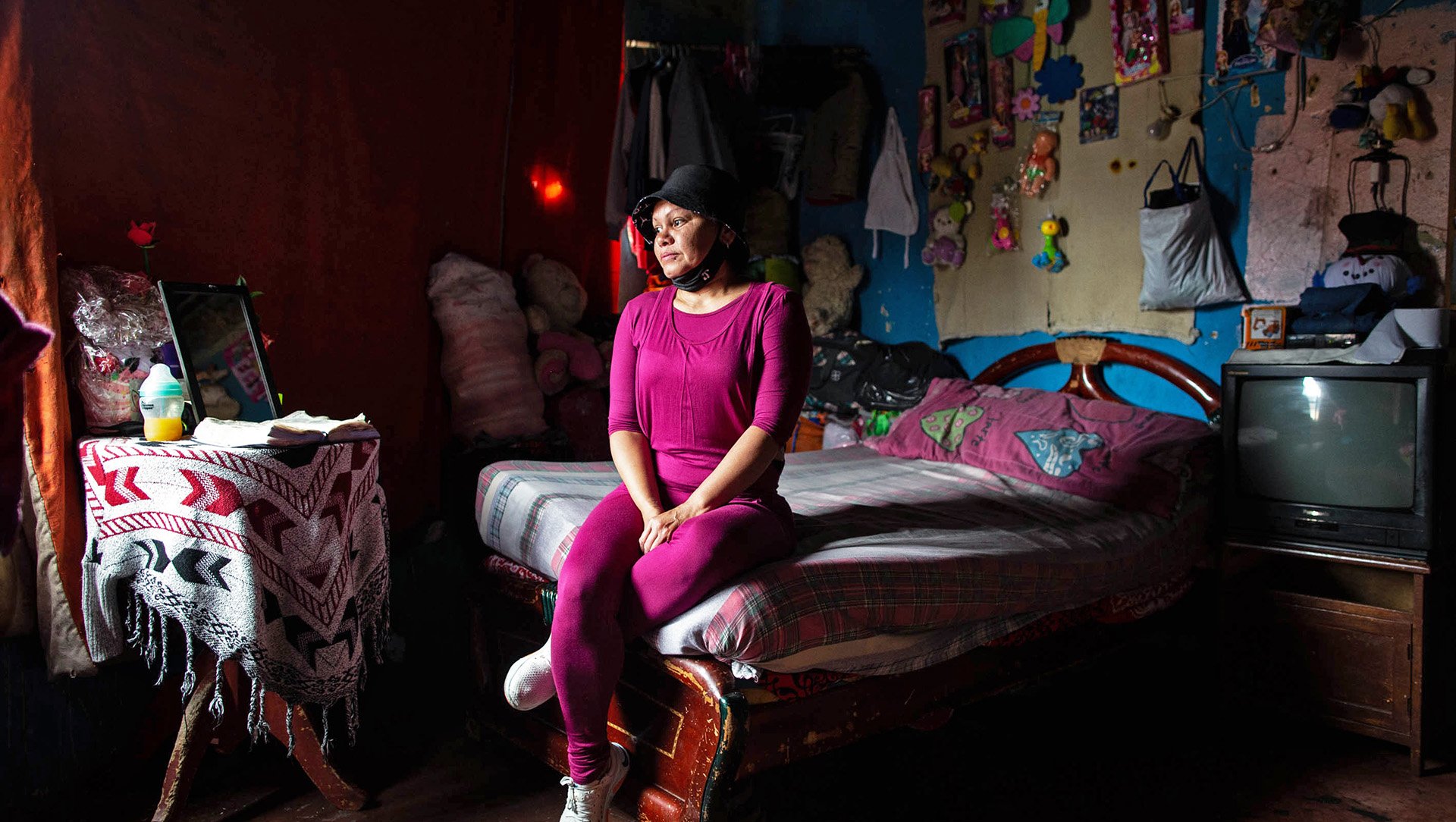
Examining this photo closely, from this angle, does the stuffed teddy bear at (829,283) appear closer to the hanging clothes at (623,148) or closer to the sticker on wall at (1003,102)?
the sticker on wall at (1003,102)

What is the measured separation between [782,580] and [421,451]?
1884mm

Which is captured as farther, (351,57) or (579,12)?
(579,12)

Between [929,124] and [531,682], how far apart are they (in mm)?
3288

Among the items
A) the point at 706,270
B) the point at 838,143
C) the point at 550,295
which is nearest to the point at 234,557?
the point at 706,270

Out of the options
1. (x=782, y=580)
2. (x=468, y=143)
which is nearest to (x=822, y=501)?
(x=782, y=580)

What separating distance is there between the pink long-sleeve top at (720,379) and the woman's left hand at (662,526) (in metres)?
0.13

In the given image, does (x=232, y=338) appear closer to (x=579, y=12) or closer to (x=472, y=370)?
(x=472, y=370)

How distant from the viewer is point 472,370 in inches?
129

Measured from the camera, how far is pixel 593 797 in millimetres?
1796

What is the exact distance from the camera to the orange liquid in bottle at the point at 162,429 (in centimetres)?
199

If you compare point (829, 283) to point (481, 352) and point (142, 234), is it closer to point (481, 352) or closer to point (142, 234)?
point (481, 352)

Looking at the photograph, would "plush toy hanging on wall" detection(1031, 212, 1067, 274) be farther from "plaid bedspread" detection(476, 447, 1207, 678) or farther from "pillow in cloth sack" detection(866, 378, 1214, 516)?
"plaid bedspread" detection(476, 447, 1207, 678)

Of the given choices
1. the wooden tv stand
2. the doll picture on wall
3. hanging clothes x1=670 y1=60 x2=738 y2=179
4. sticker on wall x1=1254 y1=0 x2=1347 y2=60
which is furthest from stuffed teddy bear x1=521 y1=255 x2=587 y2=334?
sticker on wall x1=1254 y1=0 x2=1347 y2=60

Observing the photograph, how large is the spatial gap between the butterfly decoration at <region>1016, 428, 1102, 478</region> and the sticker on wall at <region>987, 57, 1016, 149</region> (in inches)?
59.4
